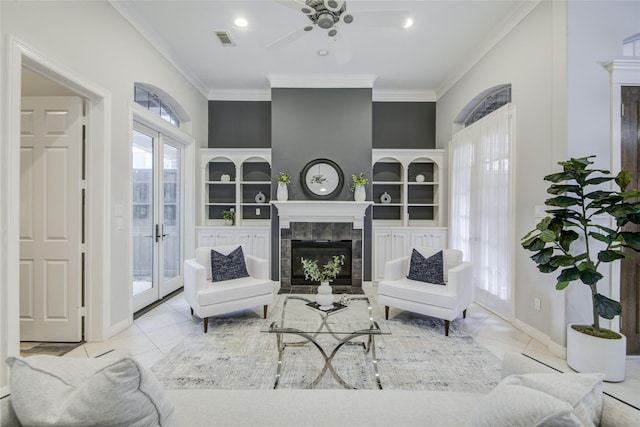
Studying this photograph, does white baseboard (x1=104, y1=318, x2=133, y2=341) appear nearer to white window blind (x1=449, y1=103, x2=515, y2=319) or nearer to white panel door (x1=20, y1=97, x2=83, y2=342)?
white panel door (x1=20, y1=97, x2=83, y2=342)

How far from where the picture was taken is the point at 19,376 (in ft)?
3.01

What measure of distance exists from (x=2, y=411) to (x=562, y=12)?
4269 millimetres

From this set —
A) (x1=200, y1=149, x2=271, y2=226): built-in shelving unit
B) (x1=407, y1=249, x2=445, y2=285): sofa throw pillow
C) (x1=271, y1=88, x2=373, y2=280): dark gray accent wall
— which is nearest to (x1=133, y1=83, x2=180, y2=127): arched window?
(x1=200, y1=149, x2=271, y2=226): built-in shelving unit

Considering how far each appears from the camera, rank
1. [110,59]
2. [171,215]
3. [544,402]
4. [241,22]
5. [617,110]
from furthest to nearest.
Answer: [171,215]
[241,22]
[110,59]
[617,110]
[544,402]

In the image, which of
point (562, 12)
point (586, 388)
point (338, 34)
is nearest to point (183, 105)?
point (338, 34)

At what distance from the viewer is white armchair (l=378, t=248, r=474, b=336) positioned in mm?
3199

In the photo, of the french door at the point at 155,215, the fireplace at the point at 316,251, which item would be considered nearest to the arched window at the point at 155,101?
the french door at the point at 155,215

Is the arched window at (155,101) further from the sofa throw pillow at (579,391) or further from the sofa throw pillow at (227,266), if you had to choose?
the sofa throw pillow at (579,391)

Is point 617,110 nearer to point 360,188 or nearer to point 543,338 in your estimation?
point 543,338

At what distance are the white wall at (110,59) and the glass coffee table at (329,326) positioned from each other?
182 centimetres

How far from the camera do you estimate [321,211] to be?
492 cm

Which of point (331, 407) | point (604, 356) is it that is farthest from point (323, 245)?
point (331, 407)

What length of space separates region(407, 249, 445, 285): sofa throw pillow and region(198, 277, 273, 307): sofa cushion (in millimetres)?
1750

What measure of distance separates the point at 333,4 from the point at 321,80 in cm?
266
